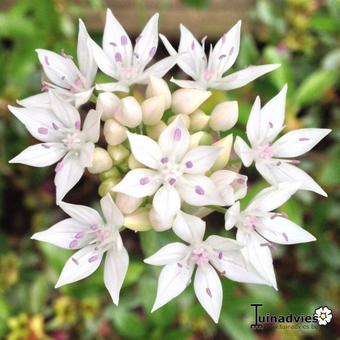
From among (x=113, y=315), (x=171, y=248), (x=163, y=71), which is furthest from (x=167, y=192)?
(x=113, y=315)

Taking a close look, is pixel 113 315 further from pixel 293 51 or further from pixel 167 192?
pixel 293 51

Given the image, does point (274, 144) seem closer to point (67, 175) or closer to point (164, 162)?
point (164, 162)

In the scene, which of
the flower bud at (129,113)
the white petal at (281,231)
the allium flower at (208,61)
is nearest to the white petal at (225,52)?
the allium flower at (208,61)

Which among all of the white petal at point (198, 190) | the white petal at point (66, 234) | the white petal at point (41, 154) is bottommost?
the white petal at point (66, 234)

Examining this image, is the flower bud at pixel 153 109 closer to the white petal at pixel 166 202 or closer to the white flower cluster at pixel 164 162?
the white flower cluster at pixel 164 162

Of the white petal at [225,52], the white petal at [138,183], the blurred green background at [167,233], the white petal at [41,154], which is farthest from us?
the blurred green background at [167,233]

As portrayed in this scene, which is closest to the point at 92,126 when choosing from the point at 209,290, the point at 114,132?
the point at 114,132
